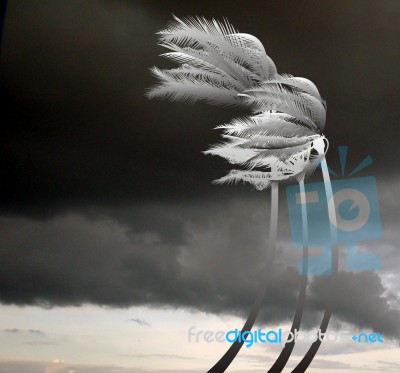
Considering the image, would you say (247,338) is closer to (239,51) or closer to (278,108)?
(278,108)

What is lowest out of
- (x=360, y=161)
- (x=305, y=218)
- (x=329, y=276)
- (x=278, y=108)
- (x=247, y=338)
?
(x=247, y=338)

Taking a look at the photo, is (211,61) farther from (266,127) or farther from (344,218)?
(344,218)

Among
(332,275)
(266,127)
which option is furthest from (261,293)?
(266,127)

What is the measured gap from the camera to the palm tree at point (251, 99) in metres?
6.71

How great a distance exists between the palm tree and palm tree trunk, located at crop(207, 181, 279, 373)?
0.01m

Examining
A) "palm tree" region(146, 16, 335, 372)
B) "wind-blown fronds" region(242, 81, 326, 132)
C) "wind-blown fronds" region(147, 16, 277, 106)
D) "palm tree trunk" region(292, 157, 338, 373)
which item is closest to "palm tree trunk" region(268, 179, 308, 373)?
"palm tree" region(146, 16, 335, 372)

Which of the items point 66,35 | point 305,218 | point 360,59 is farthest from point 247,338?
point 66,35

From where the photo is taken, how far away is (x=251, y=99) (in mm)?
6738

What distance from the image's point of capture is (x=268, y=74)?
679 cm

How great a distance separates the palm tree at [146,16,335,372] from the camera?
22.0 feet

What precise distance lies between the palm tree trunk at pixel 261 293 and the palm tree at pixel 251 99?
1 centimetres

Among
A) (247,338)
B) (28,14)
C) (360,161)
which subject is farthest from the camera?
(28,14)

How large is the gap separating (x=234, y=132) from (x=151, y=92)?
1.23 m

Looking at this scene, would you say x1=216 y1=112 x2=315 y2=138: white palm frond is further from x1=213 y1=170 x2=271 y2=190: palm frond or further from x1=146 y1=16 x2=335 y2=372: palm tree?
x1=213 y1=170 x2=271 y2=190: palm frond
